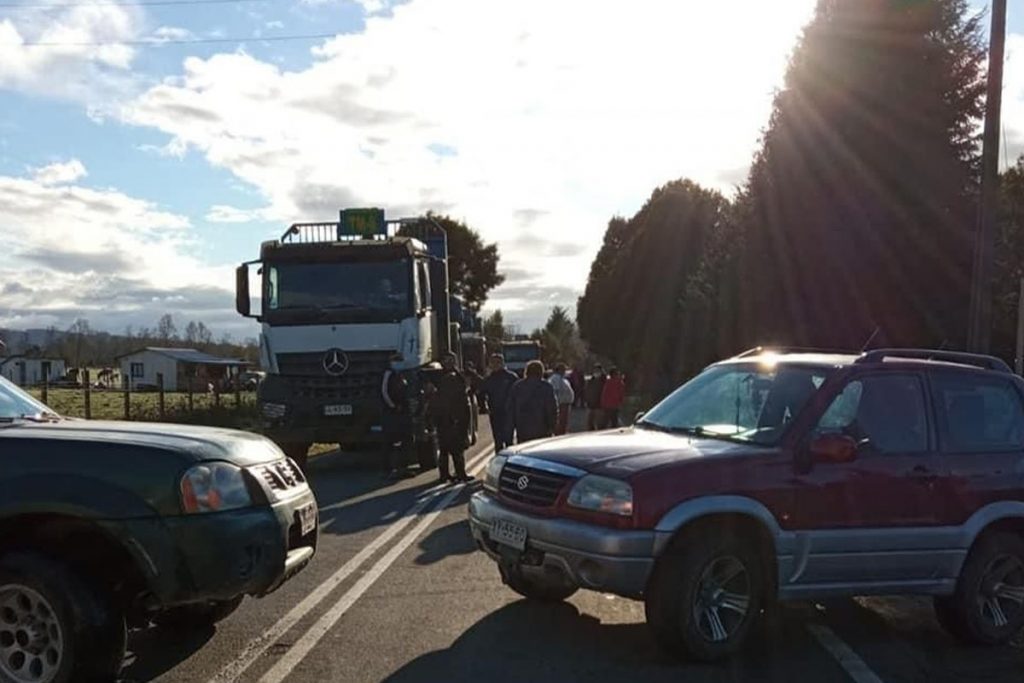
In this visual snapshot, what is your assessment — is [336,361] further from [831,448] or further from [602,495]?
[831,448]

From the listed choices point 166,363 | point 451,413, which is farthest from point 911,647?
point 166,363

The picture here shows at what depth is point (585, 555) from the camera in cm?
605

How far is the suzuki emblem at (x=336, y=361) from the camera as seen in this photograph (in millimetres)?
16141

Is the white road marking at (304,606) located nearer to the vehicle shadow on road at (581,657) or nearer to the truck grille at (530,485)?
the vehicle shadow on road at (581,657)

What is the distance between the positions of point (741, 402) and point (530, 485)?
1695 mm

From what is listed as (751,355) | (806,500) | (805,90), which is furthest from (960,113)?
(806,500)

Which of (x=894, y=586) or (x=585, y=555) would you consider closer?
(x=585, y=555)

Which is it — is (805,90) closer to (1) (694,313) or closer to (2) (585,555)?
(1) (694,313)

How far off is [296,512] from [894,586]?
3.75 m

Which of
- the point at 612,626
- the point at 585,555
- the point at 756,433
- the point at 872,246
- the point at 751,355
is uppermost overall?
the point at 872,246

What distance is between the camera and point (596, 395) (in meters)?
20.3

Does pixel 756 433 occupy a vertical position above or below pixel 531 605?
above

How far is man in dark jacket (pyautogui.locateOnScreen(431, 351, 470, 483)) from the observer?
1434 cm

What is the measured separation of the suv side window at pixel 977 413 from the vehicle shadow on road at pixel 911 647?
4.24 ft
